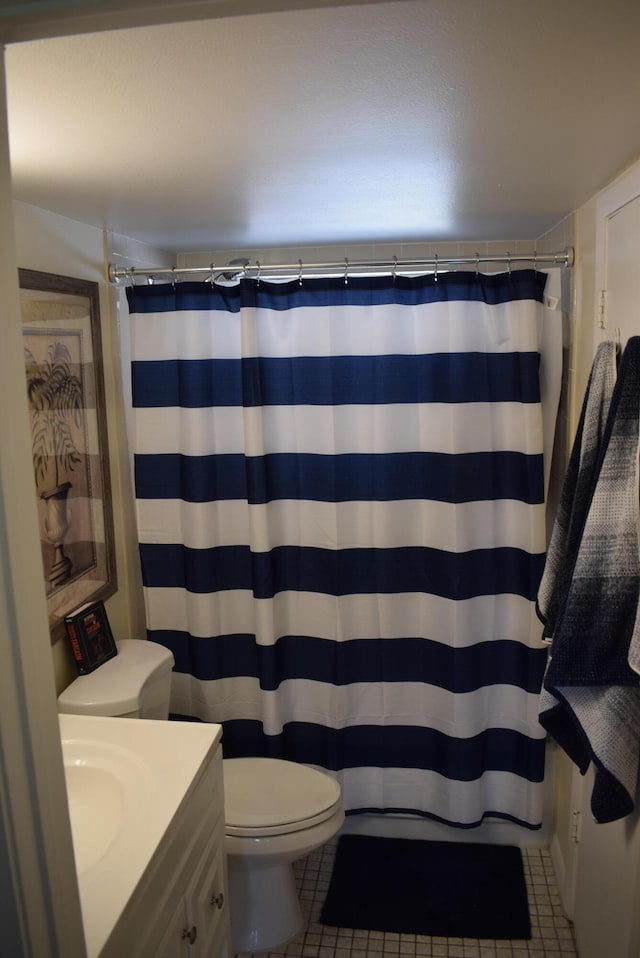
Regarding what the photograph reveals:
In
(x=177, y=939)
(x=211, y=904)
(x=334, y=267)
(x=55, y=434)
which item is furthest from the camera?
(x=334, y=267)

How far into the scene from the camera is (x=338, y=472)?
2.46m

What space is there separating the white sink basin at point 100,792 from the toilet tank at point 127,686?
0.93 feet

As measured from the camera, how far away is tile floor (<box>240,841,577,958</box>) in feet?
7.23

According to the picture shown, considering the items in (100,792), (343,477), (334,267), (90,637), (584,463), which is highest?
(334,267)

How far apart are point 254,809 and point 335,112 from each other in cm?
185

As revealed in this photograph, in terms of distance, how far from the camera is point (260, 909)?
2.23 meters

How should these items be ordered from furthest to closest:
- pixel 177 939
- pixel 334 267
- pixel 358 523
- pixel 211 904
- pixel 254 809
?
pixel 358 523 → pixel 334 267 → pixel 254 809 → pixel 211 904 → pixel 177 939

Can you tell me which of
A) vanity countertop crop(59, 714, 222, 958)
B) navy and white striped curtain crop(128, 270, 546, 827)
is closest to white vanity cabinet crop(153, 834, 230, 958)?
vanity countertop crop(59, 714, 222, 958)

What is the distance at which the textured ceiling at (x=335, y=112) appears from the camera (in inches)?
37.0

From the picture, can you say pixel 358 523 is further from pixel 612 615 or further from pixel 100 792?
pixel 100 792

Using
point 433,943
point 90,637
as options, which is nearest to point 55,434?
point 90,637

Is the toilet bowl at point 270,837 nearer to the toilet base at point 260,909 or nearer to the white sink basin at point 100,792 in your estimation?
the toilet base at point 260,909

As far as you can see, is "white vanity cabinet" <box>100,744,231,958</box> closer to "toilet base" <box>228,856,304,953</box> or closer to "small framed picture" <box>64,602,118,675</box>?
"toilet base" <box>228,856,304,953</box>

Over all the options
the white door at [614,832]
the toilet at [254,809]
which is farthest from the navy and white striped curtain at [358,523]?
the white door at [614,832]
